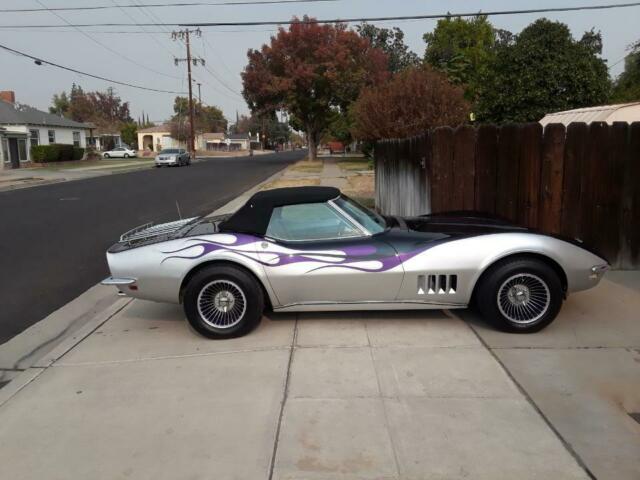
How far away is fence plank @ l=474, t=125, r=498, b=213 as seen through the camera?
762 cm

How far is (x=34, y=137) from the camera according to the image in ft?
143

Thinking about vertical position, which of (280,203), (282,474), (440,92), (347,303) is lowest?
(282,474)

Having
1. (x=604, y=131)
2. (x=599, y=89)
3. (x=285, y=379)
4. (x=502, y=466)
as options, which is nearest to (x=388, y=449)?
(x=502, y=466)

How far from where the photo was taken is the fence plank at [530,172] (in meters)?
7.04

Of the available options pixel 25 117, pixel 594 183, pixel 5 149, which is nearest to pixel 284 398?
pixel 594 183

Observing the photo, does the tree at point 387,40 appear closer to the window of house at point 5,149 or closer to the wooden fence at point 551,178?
the window of house at point 5,149

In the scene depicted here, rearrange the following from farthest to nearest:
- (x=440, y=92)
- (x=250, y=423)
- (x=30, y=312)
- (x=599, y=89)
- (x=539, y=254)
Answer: (x=599, y=89)
(x=440, y=92)
(x=30, y=312)
(x=539, y=254)
(x=250, y=423)

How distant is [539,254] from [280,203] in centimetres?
223

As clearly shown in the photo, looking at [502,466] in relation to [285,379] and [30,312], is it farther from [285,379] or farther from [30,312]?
[30,312]

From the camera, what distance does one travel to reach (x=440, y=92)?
17984 mm

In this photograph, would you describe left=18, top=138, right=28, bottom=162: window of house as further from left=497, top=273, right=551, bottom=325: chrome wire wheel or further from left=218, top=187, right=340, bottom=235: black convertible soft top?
left=497, top=273, right=551, bottom=325: chrome wire wheel

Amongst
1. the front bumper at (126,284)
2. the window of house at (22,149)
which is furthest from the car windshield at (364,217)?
the window of house at (22,149)

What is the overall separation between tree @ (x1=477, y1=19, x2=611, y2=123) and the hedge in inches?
1231

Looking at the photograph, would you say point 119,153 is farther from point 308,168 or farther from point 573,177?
point 573,177
